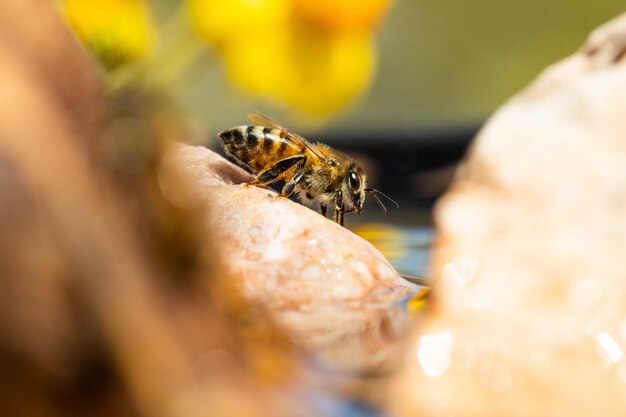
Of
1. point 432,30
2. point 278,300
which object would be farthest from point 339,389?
point 432,30

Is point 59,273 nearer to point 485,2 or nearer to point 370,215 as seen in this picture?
point 370,215

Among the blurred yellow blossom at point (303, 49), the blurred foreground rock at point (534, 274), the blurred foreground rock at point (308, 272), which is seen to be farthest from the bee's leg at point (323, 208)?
the blurred yellow blossom at point (303, 49)

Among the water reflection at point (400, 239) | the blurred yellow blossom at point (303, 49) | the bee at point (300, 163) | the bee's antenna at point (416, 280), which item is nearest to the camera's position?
the bee's antenna at point (416, 280)

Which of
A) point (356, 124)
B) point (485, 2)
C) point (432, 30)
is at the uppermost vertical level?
point (485, 2)

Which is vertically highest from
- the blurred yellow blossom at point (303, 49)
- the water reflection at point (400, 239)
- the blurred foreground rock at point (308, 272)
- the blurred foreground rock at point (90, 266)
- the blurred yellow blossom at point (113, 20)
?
the blurred yellow blossom at point (303, 49)

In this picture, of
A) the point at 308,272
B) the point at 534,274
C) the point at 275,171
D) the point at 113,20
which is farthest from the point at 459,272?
the point at 113,20

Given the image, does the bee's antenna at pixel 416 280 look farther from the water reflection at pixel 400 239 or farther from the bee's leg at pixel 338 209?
the bee's leg at pixel 338 209
